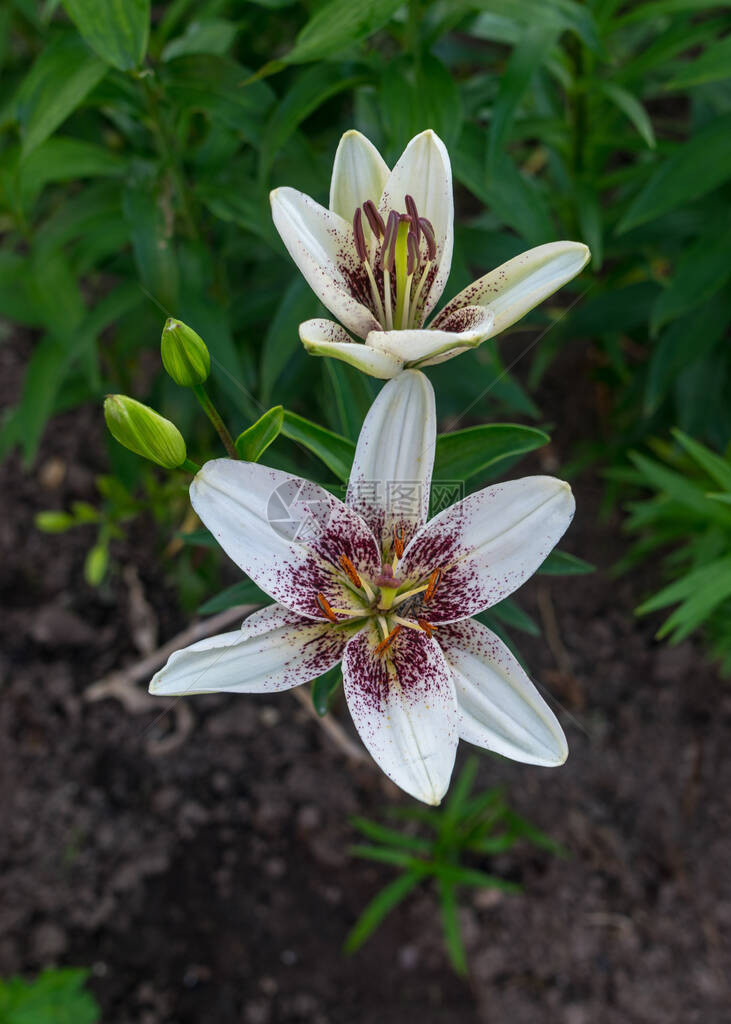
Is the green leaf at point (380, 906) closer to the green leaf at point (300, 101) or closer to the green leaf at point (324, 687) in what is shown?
the green leaf at point (324, 687)

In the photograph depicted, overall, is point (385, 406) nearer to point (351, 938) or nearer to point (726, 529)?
point (726, 529)

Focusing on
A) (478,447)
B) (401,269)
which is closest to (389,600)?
(478,447)

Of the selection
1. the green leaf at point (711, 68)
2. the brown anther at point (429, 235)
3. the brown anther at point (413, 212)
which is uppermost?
the green leaf at point (711, 68)

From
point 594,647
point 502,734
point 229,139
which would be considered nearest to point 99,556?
point 229,139

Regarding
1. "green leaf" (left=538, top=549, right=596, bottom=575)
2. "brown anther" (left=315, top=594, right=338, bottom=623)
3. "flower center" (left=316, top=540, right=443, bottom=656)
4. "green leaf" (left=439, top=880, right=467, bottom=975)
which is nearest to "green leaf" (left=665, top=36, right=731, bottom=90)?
"green leaf" (left=538, top=549, right=596, bottom=575)

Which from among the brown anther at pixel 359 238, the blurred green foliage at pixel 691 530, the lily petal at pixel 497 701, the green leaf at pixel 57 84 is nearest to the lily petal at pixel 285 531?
the lily petal at pixel 497 701

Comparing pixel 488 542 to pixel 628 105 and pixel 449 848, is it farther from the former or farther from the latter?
pixel 449 848
